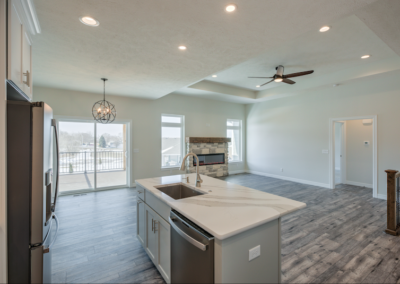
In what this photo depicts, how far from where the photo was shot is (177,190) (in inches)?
98.7

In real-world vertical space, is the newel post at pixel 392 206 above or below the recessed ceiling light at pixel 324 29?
below

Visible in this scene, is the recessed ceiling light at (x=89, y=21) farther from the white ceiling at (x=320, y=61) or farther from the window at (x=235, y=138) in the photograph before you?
the window at (x=235, y=138)

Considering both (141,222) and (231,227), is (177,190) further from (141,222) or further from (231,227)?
(231,227)

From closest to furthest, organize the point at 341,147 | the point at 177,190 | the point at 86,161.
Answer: the point at 177,190 < the point at 86,161 < the point at 341,147

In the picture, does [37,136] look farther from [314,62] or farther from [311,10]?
[314,62]

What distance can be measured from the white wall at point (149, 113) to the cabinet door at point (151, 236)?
3.75 meters

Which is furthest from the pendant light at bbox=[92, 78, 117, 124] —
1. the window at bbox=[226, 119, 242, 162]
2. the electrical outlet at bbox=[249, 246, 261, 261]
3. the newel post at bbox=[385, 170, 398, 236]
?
the newel post at bbox=[385, 170, 398, 236]

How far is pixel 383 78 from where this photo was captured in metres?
4.61

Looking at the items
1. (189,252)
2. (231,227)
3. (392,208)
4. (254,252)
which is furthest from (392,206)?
(189,252)

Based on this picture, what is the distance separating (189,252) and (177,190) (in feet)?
3.68

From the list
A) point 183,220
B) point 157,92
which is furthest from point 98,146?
point 183,220

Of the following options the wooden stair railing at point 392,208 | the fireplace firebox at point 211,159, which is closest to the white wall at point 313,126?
the fireplace firebox at point 211,159

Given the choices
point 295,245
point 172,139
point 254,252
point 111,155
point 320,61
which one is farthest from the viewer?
point 172,139

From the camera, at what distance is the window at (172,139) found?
6.42 metres
